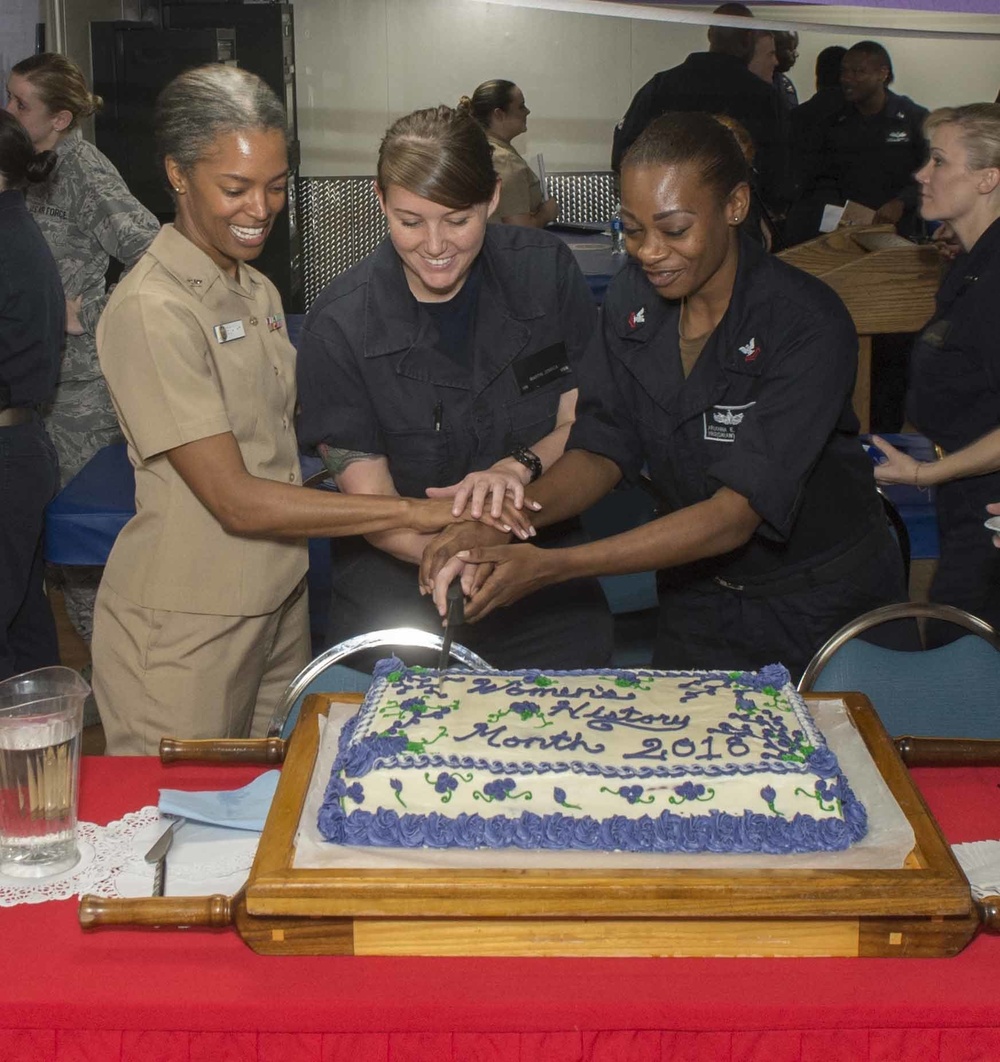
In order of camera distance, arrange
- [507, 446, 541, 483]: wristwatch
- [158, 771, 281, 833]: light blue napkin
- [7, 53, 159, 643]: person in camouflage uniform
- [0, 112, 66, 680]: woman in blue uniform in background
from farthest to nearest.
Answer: [7, 53, 159, 643]: person in camouflage uniform < [0, 112, 66, 680]: woman in blue uniform in background < [507, 446, 541, 483]: wristwatch < [158, 771, 281, 833]: light blue napkin

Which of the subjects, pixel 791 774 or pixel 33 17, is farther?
pixel 33 17

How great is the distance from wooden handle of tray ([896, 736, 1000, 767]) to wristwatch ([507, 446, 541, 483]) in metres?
0.81

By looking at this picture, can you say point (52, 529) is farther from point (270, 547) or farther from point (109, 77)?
point (109, 77)

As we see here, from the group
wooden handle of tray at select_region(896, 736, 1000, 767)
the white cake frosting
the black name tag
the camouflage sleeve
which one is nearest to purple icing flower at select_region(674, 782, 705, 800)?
the white cake frosting

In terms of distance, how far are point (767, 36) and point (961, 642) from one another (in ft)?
13.8

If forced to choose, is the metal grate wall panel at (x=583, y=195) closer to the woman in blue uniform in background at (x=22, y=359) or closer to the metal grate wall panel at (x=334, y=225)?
the metal grate wall panel at (x=334, y=225)

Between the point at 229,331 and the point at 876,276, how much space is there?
3.03 metres

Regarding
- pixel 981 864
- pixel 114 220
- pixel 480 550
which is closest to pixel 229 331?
pixel 480 550

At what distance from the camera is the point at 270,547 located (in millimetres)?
2260

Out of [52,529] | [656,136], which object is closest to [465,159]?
[656,136]

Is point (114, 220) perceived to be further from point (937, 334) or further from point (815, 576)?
point (815, 576)

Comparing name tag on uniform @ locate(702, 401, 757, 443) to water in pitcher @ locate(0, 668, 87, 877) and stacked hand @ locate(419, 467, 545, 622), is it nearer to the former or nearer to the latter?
stacked hand @ locate(419, 467, 545, 622)

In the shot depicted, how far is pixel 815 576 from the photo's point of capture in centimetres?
227

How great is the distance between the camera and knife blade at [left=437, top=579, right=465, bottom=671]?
6.34 feet
